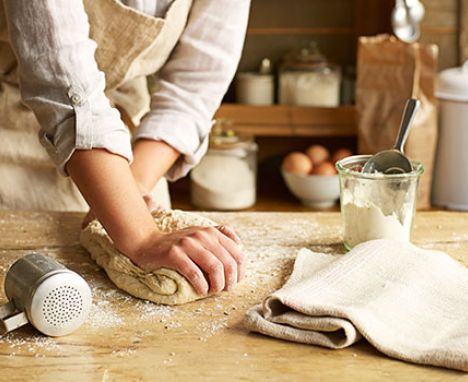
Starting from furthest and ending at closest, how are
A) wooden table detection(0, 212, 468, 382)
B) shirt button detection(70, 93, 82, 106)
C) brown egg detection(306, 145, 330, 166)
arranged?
1. brown egg detection(306, 145, 330, 166)
2. shirt button detection(70, 93, 82, 106)
3. wooden table detection(0, 212, 468, 382)

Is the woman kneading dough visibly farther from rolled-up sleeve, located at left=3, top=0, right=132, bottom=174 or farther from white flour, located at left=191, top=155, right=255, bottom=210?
white flour, located at left=191, top=155, right=255, bottom=210

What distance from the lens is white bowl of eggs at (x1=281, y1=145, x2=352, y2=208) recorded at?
2.60 metres

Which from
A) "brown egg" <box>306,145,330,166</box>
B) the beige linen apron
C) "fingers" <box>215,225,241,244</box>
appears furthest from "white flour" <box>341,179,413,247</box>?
"brown egg" <box>306,145,330,166</box>

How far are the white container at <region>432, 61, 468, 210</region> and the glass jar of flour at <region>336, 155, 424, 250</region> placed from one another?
4.80 feet

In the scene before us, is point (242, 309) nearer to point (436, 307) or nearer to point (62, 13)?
point (436, 307)

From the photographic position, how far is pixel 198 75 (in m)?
1.32

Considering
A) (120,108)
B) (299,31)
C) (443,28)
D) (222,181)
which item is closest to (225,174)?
(222,181)

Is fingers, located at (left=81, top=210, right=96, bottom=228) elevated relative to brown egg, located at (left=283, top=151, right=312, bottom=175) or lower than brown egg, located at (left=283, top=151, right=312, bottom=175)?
elevated

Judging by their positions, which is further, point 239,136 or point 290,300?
point 239,136

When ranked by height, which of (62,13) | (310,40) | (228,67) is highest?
(62,13)

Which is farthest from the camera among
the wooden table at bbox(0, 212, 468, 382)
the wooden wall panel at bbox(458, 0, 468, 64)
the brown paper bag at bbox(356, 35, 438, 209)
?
the wooden wall panel at bbox(458, 0, 468, 64)

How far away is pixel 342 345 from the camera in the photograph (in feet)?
2.56

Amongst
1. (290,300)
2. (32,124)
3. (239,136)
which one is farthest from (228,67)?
(239,136)

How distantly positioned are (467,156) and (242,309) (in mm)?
1768
